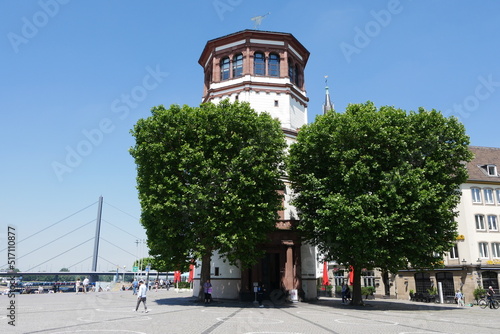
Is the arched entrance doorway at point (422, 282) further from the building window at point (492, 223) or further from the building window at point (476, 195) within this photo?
the building window at point (476, 195)

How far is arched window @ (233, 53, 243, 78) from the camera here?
4162 cm

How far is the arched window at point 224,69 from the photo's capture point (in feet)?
139

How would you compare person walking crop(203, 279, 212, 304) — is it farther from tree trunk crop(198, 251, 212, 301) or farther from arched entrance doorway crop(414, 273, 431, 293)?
arched entrance doorway crop(414, 273, 431, 293)

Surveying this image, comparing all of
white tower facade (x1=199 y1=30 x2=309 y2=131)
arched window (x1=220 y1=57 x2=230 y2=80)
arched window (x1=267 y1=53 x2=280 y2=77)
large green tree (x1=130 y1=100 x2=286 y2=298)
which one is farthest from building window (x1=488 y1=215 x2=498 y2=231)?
arched window (x1=220 y1=57 x2=230 y2=80)

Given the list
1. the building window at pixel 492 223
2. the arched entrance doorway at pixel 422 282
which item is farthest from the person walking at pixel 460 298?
the building window at pixel 492 223

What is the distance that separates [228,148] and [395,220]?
510 inches

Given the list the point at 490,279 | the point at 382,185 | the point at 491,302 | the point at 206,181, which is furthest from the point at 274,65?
the point at 490,279

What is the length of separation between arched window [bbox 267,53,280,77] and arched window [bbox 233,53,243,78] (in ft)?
10.0

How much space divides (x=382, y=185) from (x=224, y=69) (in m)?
23.2

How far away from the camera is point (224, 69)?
42688 millimetres

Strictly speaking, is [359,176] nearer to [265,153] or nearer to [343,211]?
[343,211]

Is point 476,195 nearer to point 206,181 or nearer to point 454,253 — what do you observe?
point 454,253

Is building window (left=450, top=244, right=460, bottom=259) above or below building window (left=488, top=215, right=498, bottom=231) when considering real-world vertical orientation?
below

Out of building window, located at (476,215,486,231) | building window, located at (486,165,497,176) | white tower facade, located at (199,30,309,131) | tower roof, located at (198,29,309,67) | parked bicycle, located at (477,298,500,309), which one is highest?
tower roof, located at (198,29,309,67)
